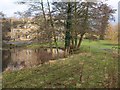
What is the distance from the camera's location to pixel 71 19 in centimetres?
1575

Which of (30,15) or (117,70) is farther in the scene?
(30,15)

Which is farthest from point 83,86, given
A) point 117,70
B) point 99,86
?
point 117,70

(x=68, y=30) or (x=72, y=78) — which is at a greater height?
(x=68, y=30)

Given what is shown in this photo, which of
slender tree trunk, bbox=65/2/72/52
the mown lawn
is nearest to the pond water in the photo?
slender tree trunk, bbox=65/2/72/52

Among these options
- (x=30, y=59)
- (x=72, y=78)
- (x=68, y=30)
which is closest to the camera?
(x=72, y=78)

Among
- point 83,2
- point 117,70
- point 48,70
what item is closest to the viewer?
point 117,70

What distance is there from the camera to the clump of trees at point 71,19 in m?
15.1

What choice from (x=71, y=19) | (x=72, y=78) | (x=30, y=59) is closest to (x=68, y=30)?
(x=71, y=19)

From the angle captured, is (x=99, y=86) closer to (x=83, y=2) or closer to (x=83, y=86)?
(x=83, y=86)

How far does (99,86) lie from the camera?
640 centimetres

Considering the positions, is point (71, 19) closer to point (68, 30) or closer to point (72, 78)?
point (68, 30)

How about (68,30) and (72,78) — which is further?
(68,30)

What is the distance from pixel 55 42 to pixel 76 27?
178 centimetres

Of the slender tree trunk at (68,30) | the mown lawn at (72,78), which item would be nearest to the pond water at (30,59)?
the slender tree trunk at (68,30)
